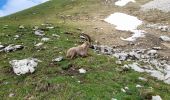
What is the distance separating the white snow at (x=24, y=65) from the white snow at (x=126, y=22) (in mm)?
14207

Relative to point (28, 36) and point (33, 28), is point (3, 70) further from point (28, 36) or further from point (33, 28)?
point (33, 28)

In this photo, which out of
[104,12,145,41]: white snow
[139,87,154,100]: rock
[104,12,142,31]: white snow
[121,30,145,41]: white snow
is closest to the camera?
[139,87,154,100]: rock

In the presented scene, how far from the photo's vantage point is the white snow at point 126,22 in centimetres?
3823

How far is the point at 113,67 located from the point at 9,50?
8.13 metres

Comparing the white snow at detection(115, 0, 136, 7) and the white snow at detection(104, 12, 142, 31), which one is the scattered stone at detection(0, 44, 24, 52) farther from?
the white snow at detection(115, 0, 136, 7)

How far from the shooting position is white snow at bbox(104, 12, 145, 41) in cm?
3823

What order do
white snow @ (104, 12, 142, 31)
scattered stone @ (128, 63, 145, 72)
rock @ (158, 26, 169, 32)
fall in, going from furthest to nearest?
white snow @ (104, 12, 142, 31), rock @ (158, 26, 169, 32), scattered stone @ (128, 63, 145, 72)

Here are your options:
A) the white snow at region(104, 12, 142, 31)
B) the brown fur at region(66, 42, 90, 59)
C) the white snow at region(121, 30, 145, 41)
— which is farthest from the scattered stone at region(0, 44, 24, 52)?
the white snow at region(104, 12, 142, 31)

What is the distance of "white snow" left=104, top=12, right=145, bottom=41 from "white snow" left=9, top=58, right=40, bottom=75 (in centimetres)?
1421

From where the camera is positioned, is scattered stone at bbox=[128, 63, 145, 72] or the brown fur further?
the brown fur

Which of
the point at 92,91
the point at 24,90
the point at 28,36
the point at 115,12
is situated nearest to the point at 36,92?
the point at 24,90

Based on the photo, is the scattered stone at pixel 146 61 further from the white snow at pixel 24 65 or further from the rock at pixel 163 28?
the rock at pixel 163 28

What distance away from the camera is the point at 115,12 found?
49.3 meters

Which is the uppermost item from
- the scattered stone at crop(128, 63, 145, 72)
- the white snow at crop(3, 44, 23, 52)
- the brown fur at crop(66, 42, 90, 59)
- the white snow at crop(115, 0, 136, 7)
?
the white snow at crop(3, 44, 23, 52)
